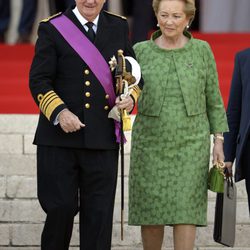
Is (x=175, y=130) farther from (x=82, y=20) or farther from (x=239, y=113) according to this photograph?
(x=82, y=20)

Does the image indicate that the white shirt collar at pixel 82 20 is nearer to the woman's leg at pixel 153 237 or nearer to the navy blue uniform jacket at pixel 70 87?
the navy blue uniform jacket at pixel 70 87

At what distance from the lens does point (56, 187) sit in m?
6.70

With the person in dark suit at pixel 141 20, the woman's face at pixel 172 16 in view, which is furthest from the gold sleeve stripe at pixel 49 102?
the person in dark suit at pixel 141 20

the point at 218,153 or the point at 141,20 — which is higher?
the point at 141,20

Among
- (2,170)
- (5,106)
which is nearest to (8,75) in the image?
(5,106)

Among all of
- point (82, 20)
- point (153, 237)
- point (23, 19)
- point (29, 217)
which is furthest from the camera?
point (23, 19)

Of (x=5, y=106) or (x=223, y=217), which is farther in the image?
(x=5, y=106)

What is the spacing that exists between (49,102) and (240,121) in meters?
1.15

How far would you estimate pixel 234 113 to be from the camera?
720cm

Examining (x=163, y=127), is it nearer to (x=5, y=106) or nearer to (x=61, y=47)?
(x=61, y=47)

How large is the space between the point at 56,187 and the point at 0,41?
17.3ft

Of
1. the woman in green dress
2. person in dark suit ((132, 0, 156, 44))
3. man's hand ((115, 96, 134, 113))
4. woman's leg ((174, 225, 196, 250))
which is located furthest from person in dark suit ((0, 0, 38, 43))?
man's hand ((115, 96, 134, 113))

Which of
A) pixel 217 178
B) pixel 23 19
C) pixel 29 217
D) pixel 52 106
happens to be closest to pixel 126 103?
pixel 52 106

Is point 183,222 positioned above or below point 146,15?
below
